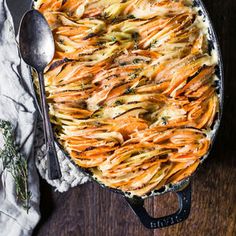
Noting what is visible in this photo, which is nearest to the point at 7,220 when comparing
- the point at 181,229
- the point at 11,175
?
the point at 11,175

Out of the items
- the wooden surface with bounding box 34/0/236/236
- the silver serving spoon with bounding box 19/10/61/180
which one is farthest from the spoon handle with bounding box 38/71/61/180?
the wooden surface with bounding box 34/0/236/236

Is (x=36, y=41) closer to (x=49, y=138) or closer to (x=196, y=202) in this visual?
(x=49, y=138)

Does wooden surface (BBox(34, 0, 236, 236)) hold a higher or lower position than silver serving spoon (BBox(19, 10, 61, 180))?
lower

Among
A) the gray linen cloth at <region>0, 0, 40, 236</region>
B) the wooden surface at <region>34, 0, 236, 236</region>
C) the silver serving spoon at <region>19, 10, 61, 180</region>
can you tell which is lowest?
the wooden surface at <region>34, 0, 236, 236</region>

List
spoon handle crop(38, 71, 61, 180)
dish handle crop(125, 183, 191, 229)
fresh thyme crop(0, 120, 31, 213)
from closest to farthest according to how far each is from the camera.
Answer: spoon handle crop(38, 71, 61, 180), dish handle crop(125, 183, 191, 229), fresh thyme crop(0, 120, 31, 213)

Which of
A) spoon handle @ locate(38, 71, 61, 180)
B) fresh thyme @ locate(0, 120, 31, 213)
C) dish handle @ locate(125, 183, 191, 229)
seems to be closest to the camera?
spoon handle @ locate(38, 71, 61, 180)

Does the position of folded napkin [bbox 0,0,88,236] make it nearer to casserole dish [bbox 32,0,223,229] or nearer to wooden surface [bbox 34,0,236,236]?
wooden surface [bbox 34,0,236,236]

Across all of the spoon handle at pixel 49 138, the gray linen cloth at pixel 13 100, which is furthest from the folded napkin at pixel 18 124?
the spoon handle at pixel 49 138

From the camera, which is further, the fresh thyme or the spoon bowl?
the fresh thyme
